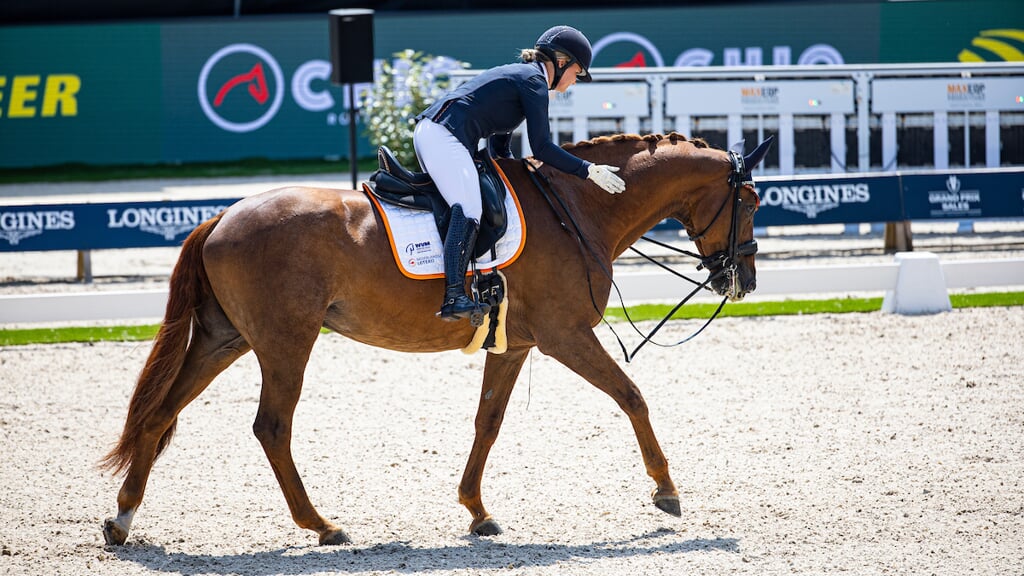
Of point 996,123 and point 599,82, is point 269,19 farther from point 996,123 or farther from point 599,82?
point 996,123

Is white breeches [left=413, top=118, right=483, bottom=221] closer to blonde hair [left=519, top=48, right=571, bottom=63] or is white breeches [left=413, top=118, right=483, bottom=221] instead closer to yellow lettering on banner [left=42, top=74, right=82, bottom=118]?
blonde hair [left=519, top=48, right=571, bottom=63]

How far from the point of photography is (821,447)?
638cm

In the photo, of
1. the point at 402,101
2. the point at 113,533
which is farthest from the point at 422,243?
the point at 402,101

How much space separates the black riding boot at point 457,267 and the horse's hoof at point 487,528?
1022 mm

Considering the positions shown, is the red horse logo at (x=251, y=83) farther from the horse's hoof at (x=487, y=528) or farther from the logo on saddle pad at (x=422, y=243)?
the horse's hoof at (x=487, y=528)

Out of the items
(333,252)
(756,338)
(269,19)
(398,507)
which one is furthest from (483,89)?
(269,19)

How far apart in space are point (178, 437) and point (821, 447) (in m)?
4.04

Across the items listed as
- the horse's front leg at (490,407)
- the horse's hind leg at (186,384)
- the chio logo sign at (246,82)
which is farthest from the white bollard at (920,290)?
the chio logo sign at (246,82)

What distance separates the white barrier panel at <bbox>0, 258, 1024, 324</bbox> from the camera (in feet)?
33.2

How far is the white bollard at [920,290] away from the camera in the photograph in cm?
1041

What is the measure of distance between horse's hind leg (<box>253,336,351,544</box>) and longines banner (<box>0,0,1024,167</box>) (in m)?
20.2

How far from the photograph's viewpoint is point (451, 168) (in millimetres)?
5094

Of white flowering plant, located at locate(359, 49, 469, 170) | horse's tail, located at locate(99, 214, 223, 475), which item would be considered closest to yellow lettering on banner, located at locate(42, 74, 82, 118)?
white flowering plant, located at locate(359, 49, 469, 170)

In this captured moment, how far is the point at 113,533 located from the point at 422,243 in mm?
1987
